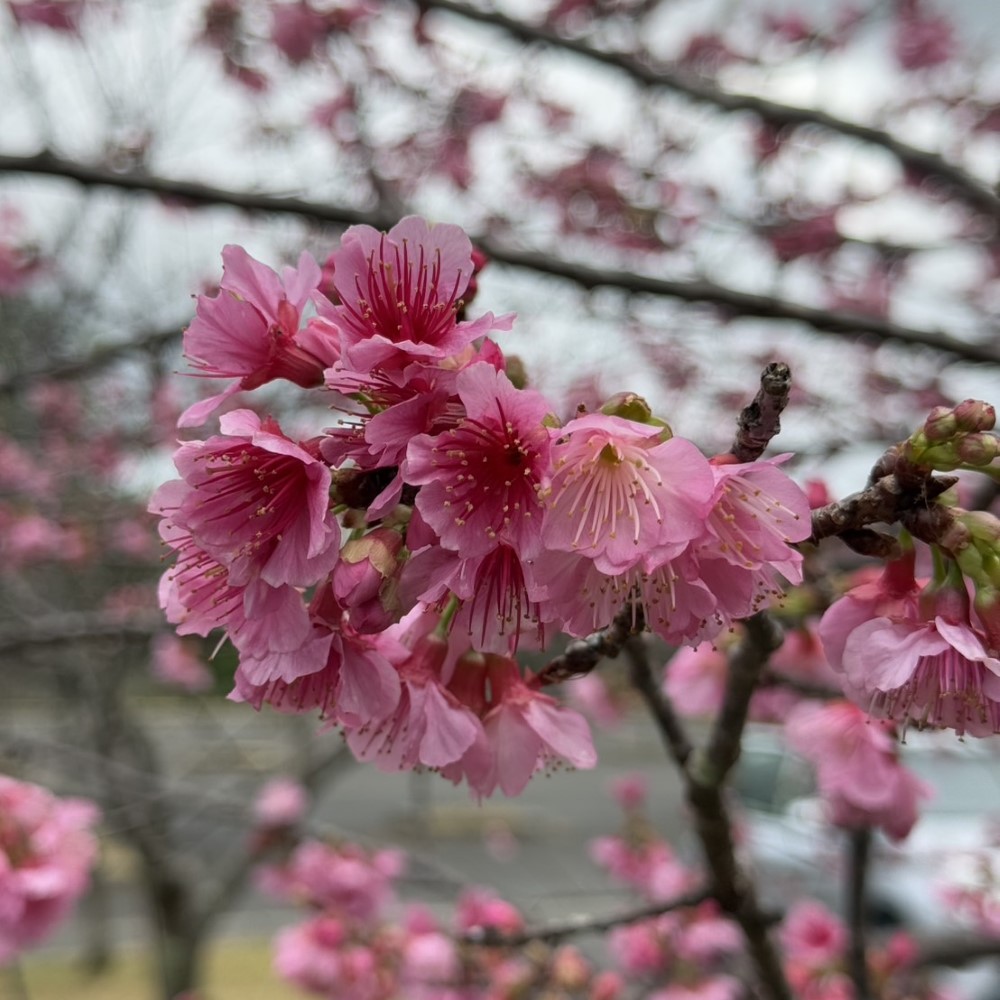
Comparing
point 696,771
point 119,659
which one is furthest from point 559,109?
point 696,771

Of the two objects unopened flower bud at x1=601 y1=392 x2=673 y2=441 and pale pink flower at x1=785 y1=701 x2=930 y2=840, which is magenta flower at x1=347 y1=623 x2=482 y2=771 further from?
pale pink flower at x1=785 y1=701 x2=930 y2=840

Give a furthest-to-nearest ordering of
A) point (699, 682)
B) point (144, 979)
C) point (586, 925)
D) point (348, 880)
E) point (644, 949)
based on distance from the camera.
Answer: point (144, 979) → point (348, 880) → point (644, 949) → point (699, 682) → point (586, 925)

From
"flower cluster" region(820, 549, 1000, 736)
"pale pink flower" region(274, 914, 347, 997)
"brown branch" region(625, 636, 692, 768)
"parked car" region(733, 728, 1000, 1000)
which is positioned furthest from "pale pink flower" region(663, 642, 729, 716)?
"parked car" region(733, 728, 1000, 1000)

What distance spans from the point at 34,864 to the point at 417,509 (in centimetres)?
218

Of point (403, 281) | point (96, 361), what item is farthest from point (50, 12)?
point (403, 281)

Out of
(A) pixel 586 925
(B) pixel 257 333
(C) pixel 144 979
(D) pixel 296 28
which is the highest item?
(D) pixel 296 28

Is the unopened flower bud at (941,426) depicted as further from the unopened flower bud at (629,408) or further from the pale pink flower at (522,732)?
the pale pink flower at (522,732)

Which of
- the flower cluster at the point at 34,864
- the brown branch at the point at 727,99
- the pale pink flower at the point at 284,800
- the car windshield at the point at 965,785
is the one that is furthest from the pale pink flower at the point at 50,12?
the car windshield at the point at 965,785

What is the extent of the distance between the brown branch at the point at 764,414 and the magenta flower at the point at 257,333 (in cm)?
40

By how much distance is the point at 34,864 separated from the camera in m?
2.28

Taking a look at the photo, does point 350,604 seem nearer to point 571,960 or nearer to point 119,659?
point 571,960

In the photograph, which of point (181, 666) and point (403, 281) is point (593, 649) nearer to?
point (403, 281)

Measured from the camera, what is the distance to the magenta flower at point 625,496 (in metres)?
0.70

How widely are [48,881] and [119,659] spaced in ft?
12.7
